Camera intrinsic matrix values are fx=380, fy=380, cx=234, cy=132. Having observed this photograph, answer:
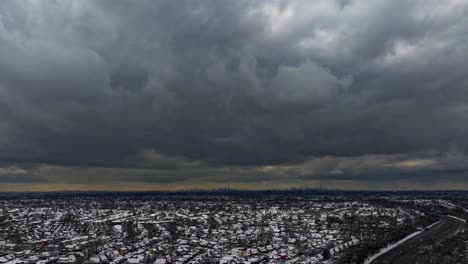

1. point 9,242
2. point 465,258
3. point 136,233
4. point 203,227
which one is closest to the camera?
point 465,258

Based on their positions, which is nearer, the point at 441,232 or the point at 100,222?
the point at 441,232

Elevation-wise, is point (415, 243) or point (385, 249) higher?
point (415, 243)

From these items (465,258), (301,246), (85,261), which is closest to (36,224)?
(85,261)

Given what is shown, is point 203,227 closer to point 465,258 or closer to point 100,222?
point 100,222

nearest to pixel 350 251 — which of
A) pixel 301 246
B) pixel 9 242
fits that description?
pixel 301 246

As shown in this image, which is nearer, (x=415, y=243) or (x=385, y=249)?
(x=385, y=249)

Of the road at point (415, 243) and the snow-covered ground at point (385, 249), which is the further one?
the snow-covered ground at point (385, 249)

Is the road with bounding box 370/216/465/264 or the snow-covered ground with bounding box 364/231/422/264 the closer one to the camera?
the road with bounding box 370/216/465/264

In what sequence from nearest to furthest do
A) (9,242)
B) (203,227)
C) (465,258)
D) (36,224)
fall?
(465,258)
(9,242)
(203,227)
(36,224)
